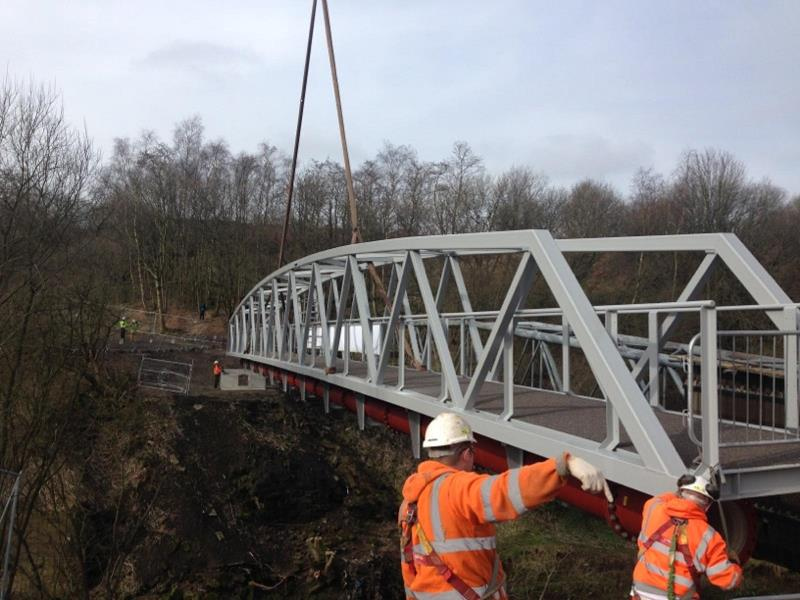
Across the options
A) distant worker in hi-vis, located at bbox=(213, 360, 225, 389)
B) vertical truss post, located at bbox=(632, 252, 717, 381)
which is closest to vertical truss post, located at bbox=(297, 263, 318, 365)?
vertical truss post, located at bbox=(632, 252, 717, 381)

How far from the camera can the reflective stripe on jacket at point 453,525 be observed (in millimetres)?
2736

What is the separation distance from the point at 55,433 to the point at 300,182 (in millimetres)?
37067

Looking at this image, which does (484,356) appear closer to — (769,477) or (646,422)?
(646,422)

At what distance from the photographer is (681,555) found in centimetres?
387

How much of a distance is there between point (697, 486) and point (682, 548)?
0.34 m

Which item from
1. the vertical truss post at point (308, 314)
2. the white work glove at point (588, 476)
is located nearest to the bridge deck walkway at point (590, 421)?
the white work glove at point (588, 476)

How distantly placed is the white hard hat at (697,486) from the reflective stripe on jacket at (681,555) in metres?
0.07

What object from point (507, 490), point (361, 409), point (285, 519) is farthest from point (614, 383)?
point (285, 519)

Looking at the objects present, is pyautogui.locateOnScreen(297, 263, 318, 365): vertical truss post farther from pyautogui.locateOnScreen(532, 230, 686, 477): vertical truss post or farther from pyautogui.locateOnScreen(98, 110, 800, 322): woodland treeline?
pyautogui.locateOnScreen(98, 110, 800, 322): woodland treeline

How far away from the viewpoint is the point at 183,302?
142 feet

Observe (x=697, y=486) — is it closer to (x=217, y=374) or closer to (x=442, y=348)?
(x=442, y=348)

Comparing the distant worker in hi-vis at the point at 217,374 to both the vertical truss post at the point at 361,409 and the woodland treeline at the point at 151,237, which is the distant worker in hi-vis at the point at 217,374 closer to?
the woodland treeline at the point at 151,237

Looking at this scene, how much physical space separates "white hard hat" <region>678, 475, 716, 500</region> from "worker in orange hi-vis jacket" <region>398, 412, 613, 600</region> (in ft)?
4.53

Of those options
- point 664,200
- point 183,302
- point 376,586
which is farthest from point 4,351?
point 664,200
